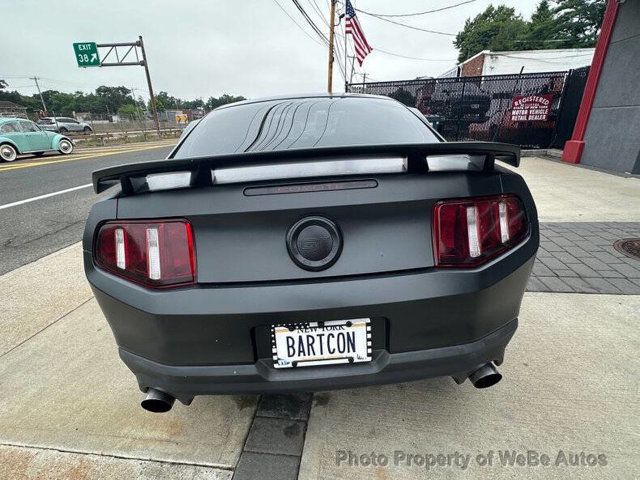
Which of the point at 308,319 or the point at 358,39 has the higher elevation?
the point at 358,39

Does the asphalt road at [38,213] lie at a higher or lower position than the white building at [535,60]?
lower

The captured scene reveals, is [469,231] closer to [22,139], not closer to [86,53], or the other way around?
[22,139]

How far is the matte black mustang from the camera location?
113cm

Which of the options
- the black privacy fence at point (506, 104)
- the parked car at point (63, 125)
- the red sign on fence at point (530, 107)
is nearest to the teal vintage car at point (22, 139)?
the black privacy fence at point (506, 104)

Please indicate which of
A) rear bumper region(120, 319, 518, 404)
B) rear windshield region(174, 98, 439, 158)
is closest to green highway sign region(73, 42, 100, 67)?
rear windshield region(174, 98, 439, 158)

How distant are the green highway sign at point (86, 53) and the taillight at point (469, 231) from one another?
82.0 feet

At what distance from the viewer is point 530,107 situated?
32.4 ft

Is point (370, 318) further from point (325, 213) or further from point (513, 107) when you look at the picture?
point (513, 107)

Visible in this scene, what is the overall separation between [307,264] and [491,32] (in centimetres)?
5811

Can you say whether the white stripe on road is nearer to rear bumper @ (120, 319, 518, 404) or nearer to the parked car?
rear bumper @ (120, 319, 518, 404)

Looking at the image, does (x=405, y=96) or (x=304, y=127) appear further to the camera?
(x=405, y=96)

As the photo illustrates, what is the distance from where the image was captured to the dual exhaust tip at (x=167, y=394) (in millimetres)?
1290

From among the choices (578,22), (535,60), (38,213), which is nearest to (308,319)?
(38,213)

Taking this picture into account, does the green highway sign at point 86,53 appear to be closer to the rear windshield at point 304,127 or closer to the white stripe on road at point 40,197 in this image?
the white stripe on road at point 40,197
